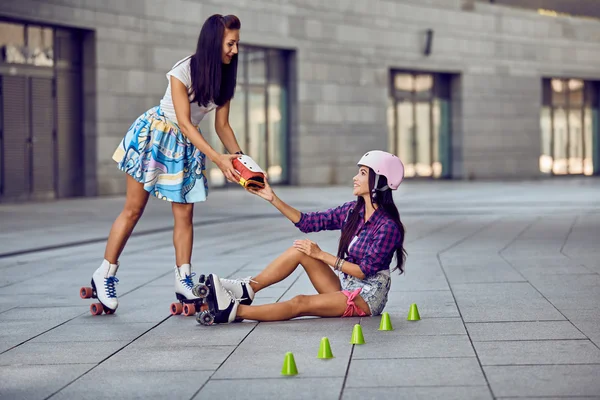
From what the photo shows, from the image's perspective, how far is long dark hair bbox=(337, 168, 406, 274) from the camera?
A: 652cm

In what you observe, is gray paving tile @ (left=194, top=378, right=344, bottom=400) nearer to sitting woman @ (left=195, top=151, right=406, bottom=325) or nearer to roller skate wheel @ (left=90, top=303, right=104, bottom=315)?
sitting woman @ (left=195, top=151, right=406, bottom=325)

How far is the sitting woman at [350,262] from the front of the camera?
635 cm

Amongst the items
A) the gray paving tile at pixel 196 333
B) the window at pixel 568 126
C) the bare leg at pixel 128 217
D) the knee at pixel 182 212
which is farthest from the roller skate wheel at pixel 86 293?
the window at pixel 568 126

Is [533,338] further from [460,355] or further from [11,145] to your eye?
[11,145]

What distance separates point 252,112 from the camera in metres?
29.2

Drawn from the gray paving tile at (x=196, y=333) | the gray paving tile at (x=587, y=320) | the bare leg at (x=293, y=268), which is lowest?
the gray paving tile at (x=196, y=333)

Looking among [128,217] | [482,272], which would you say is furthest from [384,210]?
[482,272]

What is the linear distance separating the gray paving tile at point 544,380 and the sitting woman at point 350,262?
170 centimetres

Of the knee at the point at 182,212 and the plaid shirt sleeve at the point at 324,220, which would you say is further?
the knee at the point at 182,212

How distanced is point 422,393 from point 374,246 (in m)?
2.17

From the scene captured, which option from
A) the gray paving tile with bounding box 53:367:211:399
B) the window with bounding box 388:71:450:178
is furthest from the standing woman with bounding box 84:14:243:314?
the window with bounding box 388:71:450:178

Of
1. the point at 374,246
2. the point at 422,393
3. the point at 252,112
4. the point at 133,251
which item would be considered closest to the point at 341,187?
the point at 252,112

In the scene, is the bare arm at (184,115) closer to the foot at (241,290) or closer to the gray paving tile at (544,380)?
the foot at (241,290)

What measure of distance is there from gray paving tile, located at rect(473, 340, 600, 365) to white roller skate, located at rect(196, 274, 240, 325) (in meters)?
1.55
